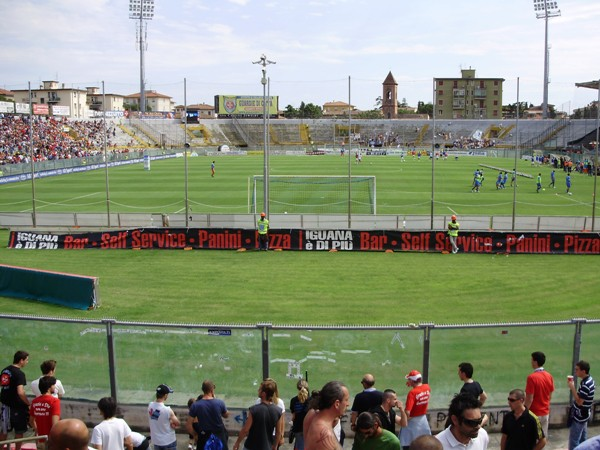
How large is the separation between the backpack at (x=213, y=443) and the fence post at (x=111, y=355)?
2801 mm

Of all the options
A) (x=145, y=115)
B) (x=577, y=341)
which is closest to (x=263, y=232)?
(x=577, y=341)

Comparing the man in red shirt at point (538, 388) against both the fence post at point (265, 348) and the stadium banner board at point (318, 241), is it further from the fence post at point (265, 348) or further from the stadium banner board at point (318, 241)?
the stadium banner board at point (318, 241)

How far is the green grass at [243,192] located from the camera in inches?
1545

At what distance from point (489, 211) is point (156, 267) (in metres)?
22.7

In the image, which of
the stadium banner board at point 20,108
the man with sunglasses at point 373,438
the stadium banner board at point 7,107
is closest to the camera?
the man with sunglasses at point 373,438

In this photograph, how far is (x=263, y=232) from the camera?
85.6ft

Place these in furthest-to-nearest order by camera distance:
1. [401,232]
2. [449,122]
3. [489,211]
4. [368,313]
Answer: [449,122] < [489,211] < [401,232] < [368,313]

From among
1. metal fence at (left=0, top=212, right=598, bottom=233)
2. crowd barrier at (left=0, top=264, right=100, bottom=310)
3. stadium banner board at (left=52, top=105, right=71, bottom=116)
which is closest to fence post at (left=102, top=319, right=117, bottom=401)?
crowd barrier at (left=0, top=264, right=100, bottom=310)

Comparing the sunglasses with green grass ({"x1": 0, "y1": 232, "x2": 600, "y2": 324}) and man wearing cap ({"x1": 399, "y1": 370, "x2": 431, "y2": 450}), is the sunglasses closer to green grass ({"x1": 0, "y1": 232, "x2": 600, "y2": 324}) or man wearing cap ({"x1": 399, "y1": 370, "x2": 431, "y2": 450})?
man wearing cap ({"x1": 399, "y1": 370, "x2": 431, "y2": 450})

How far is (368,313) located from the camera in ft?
56.5

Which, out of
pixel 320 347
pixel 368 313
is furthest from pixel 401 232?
pixel 320 347

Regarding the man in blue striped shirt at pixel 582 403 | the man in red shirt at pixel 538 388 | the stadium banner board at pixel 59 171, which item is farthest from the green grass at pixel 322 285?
the stadium banner board at pixel 59 171

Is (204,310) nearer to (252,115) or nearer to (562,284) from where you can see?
(562,284)

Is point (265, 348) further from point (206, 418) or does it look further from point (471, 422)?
point (471, 422)
